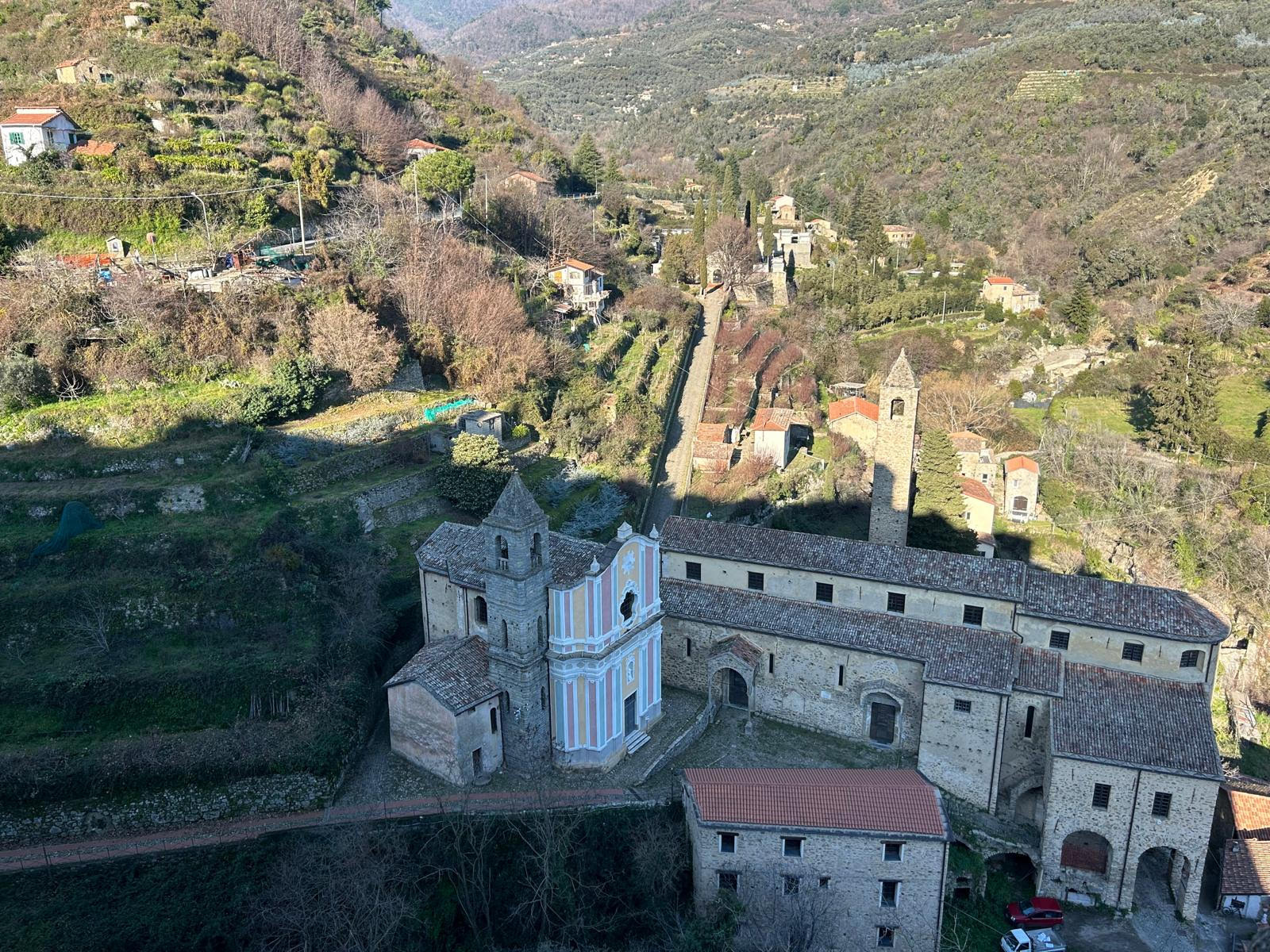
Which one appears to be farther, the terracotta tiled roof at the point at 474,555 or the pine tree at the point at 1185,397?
the pine tree at the point at 1185,397

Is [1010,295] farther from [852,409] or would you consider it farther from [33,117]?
[33,117]

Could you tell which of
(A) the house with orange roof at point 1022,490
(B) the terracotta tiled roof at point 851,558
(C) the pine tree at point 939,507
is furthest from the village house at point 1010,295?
(B) the terracotta tiled roof at point 851,558

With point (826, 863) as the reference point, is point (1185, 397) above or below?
above

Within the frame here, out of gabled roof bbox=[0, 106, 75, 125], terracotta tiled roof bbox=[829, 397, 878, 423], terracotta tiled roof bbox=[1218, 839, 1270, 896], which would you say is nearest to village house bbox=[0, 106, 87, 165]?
gabled roof bbox=[0, 106, 75, 125]

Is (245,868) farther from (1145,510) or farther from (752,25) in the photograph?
(752,25)

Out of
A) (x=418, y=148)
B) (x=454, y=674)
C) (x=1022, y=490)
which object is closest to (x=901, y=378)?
(x=1022, y=490)

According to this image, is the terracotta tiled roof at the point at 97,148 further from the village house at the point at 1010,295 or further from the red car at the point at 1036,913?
the village house at the point at 1010,295
